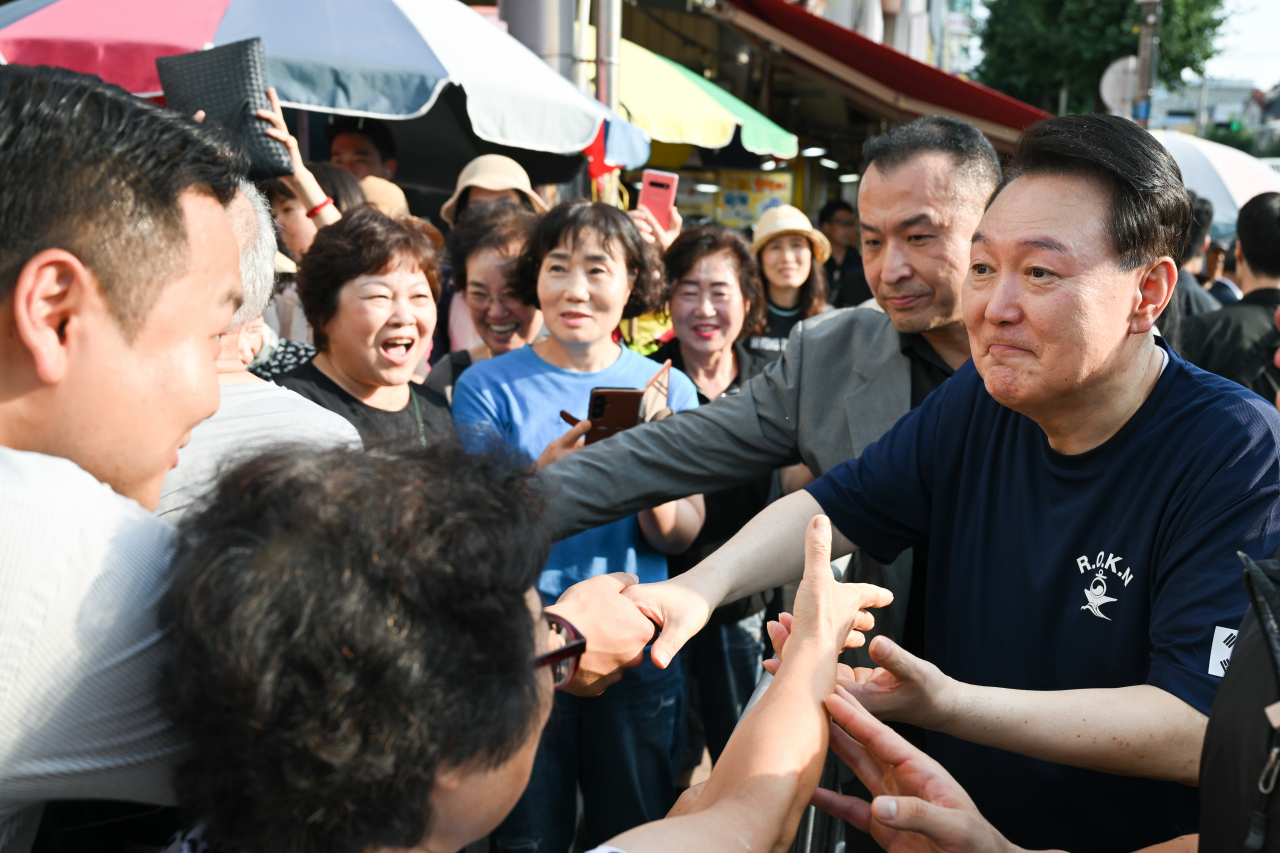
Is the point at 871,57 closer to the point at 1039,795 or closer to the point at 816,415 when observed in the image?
the point at 816,415

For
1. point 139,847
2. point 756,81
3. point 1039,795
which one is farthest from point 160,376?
point 756,81

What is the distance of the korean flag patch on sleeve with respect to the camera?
1476 mm

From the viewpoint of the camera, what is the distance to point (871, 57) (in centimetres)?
1195

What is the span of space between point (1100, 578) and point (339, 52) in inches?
158

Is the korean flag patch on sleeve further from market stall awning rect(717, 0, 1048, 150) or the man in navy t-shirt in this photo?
market stall awning rect(717, 0, 1048, 150)

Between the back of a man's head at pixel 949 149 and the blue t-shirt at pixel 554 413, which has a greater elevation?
the back of a man's head at pixel 949 149

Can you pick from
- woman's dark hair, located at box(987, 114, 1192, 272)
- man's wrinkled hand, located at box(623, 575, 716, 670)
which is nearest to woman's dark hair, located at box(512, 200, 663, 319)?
man's wrinkled hand, located at box(623, 575, 716, 670)

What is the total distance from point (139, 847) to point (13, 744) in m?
0.65

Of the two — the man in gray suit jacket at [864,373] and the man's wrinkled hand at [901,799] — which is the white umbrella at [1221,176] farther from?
the man's wrinkled hand at [901,799]

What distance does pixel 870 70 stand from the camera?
12352mm

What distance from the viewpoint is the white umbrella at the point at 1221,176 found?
30.0 feet

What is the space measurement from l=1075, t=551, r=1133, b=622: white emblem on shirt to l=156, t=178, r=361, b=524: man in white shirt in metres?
1.34

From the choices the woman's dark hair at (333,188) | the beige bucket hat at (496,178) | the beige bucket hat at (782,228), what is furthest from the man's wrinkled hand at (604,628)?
the beige bucket hat at (782,228)

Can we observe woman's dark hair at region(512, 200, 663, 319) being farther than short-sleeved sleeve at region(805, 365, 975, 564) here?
Yes
